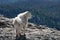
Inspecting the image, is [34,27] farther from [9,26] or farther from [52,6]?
[52,6]

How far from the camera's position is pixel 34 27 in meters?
19.8

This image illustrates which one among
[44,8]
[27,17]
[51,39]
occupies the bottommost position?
[51,39]

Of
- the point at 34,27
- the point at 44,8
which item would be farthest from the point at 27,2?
the point at 34,27

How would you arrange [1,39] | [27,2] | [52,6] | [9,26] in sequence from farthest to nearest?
[27,2] < [52,6] < [9,26] < [1,39]

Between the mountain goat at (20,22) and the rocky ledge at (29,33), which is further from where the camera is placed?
the rocky ledge at (29,33)

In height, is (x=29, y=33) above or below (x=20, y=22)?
below

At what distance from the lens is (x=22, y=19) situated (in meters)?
17.0

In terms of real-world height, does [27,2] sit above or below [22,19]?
above

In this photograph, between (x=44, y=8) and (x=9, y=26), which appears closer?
(x=9, y=26)

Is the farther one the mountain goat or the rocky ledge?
the rocky ledge

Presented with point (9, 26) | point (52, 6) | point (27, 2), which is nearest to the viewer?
point (9, 26)

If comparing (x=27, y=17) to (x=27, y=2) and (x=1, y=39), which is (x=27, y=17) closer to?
(x=1, y=39)

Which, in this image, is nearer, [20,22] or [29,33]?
[20,22]

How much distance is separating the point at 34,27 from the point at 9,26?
1.55 meters
